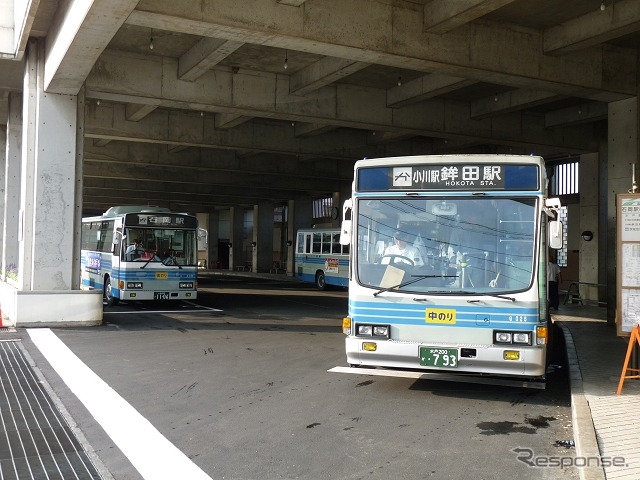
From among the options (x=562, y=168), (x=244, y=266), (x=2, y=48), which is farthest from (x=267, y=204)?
(x=2, y=48)

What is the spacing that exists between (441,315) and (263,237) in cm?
4186

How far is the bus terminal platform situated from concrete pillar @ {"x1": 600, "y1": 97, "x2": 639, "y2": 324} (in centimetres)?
373

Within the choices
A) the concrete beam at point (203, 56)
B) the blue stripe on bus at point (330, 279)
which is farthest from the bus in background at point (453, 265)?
the blue stripe on bus at point (330, 279)

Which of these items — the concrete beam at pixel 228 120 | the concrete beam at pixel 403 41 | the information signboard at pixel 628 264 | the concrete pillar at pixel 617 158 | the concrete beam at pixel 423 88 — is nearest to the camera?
the information signboard at pixel 628 264

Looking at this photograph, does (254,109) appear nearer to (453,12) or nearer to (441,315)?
(453,12)

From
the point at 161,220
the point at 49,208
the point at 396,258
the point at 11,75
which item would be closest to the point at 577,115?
the point at 161,220

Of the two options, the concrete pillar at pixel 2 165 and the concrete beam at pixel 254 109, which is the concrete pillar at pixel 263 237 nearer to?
the concrete beam at pixel 254 109

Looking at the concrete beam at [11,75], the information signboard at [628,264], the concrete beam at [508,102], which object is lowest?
the information signboard at [628,264]

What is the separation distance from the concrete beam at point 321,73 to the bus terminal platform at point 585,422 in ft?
25.5

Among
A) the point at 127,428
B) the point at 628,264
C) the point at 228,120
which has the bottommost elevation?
the point at 127,428

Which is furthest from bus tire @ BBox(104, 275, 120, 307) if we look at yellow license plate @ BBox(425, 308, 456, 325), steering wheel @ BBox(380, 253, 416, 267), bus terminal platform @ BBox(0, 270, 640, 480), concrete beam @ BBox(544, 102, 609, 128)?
concrete beam @ BBox(544, 102, 609, 128)

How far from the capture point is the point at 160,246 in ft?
66.3

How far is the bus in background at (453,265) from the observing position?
8.00 metres

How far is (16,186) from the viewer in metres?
21.1
